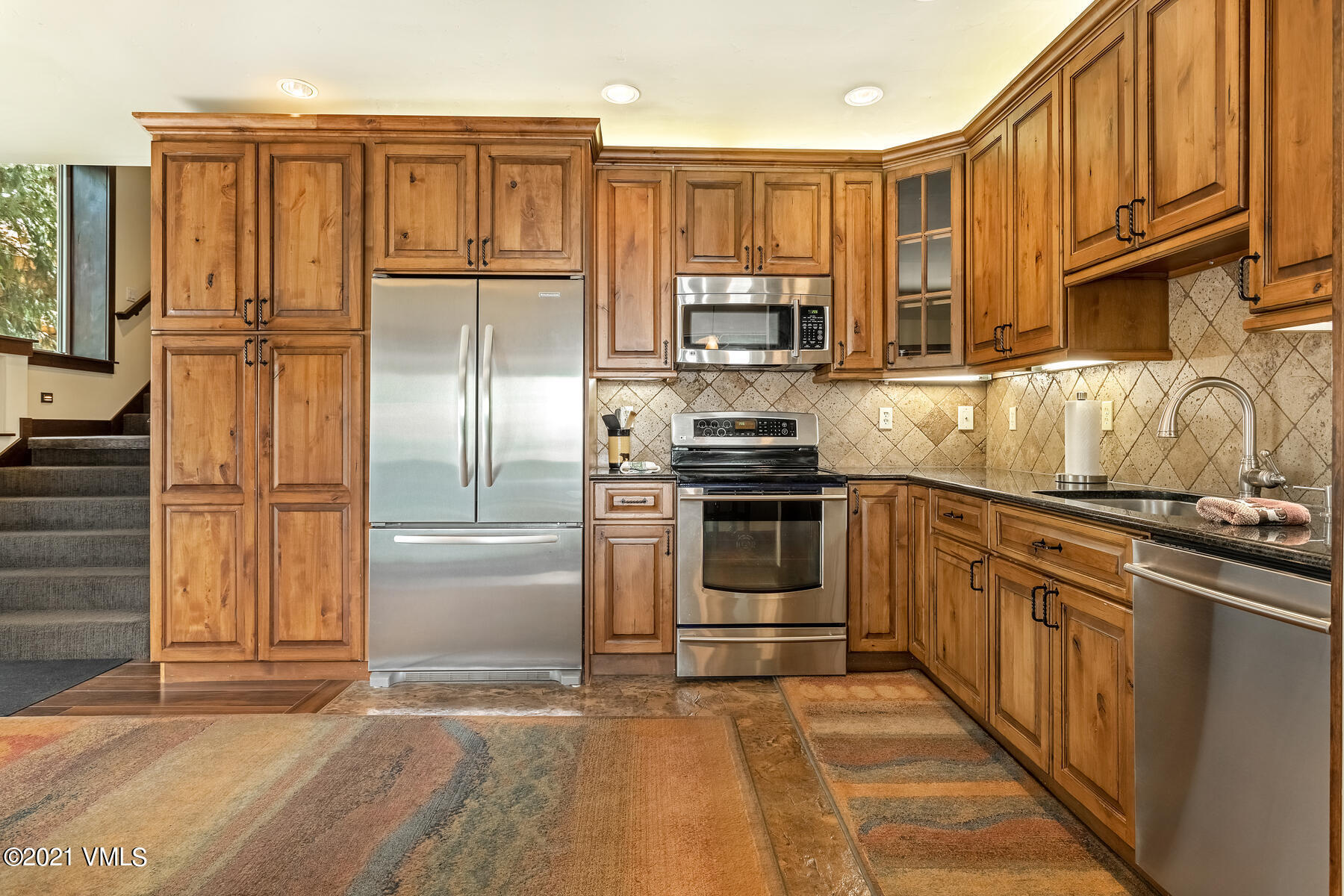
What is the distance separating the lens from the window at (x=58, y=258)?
443cm

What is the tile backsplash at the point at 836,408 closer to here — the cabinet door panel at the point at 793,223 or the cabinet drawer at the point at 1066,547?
the cabinet door panel at the point at 793,223

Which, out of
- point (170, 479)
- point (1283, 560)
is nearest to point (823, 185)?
point (1283, 560)

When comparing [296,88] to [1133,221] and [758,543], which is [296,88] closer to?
[758,543]

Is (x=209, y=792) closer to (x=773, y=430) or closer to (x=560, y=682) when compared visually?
(x=560, y=682)

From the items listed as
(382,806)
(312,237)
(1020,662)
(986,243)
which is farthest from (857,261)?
(382,806)

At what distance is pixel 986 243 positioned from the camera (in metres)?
3.00

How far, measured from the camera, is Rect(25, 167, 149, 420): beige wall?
4.72 meters

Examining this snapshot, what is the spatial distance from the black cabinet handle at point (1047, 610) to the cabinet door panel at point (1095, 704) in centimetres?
1

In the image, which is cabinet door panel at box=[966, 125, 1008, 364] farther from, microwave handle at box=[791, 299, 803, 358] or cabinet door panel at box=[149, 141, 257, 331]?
cabinet door panel at box=[149, 141, 257, 331]

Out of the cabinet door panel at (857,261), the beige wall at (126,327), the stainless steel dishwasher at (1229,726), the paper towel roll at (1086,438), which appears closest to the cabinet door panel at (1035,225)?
the paper towel roll at (1086,438)

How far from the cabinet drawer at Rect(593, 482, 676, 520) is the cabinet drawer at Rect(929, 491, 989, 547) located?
3.74 ft

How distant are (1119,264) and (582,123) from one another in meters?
2.18

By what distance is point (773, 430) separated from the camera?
350 cm

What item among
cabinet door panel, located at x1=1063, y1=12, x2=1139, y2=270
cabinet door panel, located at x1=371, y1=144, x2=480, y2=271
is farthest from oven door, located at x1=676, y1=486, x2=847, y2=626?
cabinet door panel, located at x1=371, y1=144, x2=480, y2=271
